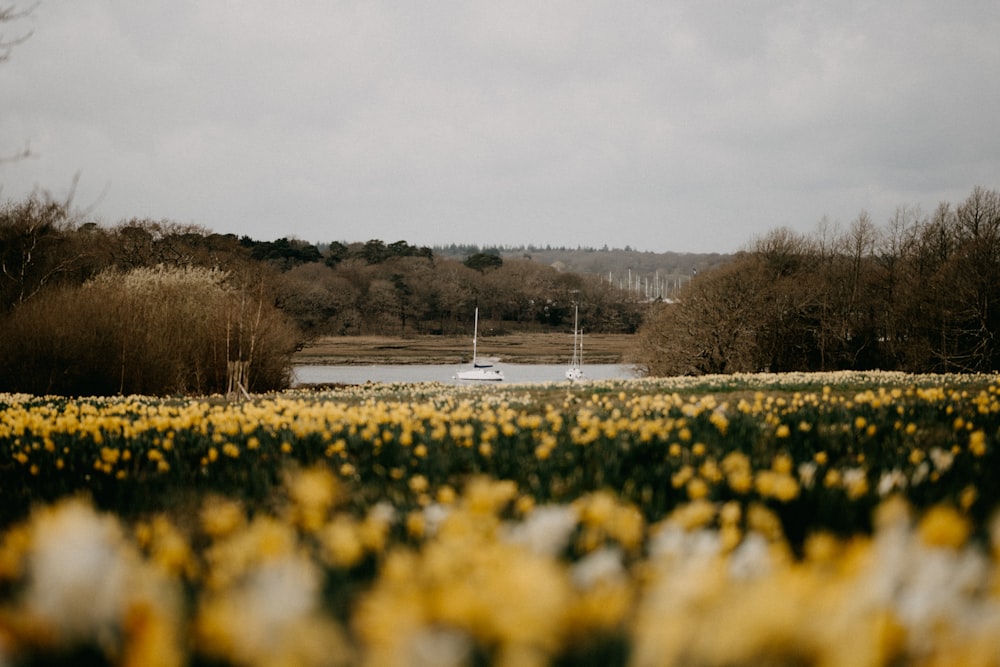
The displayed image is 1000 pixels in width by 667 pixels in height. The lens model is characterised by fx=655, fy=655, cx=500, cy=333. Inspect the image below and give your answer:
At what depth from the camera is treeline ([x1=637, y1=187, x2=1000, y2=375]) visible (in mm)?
35031

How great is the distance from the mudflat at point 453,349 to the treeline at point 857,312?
25.4 meters

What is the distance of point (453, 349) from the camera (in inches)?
3329

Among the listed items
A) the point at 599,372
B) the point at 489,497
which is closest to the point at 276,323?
the point at 489,497

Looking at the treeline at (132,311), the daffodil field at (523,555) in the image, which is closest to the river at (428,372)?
the treeline at (132,311)

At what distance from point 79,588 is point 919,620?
143 cm

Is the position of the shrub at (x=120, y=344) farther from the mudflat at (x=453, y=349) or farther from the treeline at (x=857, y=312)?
the mudflat at (x=453, y=349)

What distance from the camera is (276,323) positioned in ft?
87.7

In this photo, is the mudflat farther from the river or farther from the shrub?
the shrub

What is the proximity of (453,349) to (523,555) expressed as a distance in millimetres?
83331

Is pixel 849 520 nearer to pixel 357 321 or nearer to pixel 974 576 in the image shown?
pixel 974 576

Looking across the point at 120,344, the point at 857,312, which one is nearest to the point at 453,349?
the point at 857,312

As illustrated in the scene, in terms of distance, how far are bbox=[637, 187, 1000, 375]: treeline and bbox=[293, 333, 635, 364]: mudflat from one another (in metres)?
25.4

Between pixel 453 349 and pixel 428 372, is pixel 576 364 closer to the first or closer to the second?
pixel 428 372

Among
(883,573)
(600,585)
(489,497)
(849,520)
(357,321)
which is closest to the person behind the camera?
(883,573)
